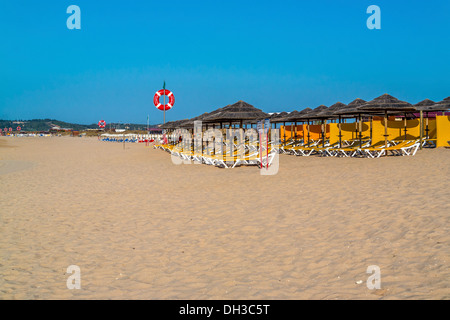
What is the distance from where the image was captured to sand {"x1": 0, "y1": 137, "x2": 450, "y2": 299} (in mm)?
2895

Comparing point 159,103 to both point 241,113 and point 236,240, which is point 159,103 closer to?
point 241,113

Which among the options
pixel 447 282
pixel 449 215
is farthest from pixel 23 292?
pixel 449 215

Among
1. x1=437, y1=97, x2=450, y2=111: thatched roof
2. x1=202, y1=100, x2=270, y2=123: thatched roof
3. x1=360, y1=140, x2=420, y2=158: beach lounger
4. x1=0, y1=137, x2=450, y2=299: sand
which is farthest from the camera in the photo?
x1=437, y1=97, x2=450, y2=111: thatched roof

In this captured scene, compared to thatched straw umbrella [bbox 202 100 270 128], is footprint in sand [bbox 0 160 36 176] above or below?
below

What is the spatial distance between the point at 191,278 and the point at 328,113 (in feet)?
45.3

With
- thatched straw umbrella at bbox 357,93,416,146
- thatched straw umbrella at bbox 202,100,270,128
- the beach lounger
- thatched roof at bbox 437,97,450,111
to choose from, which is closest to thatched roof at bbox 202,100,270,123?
thatched straw umbrella at bbox 202,100,270,128

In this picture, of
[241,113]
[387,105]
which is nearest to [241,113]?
[241,113]

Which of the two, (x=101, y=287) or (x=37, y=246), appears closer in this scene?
(x=101, y=287)

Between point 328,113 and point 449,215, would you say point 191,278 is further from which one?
point 328,113

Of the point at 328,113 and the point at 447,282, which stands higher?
the point at 328,113

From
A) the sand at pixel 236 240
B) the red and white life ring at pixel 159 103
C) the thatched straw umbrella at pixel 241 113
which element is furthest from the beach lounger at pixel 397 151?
the red and white life ring at pixel 159 103

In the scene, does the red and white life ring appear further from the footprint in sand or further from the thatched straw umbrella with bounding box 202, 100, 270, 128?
the thatched straw umbrella with bounding box 202, 100, 270, 128

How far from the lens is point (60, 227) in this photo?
479 cm
